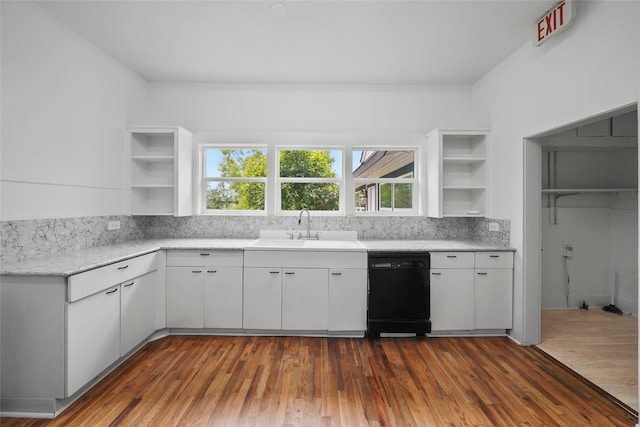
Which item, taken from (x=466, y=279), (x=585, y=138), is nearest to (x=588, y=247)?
(x=585, y=138)

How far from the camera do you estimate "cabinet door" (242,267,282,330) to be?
318cm

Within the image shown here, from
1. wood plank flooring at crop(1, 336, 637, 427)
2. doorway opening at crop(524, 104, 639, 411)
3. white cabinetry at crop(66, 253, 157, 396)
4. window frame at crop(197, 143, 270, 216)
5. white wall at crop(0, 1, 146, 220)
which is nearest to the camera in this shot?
wood plank flooring at crop(1, 336, 637, 427)

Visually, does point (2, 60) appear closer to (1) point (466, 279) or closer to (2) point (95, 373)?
(2) point (95, 373)

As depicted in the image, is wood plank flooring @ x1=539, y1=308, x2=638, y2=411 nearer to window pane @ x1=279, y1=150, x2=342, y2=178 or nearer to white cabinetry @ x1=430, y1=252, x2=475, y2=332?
white cabinetry @ x1=430, y1=252, x2=475, y2=332

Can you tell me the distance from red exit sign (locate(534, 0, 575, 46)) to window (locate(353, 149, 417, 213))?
1.72 metres

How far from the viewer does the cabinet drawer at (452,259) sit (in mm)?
3197

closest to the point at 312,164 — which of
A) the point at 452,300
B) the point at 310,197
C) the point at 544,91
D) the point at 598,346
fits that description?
the point at 310,197

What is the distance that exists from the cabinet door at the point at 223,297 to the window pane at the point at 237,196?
105 centimetres

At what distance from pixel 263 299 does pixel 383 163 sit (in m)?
2.30

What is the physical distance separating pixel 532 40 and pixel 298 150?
2562 millimetres

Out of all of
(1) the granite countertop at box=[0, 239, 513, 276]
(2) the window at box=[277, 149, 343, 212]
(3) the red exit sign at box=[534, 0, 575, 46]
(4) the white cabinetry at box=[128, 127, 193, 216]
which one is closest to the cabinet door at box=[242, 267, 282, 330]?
(1) the granite countertop at box=[0, 239, 513, 276]

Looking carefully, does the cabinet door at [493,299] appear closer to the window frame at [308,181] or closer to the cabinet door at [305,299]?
the cabinet door at [305,299]

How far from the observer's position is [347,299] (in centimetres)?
317

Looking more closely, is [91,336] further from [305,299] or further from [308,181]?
[308,181]
